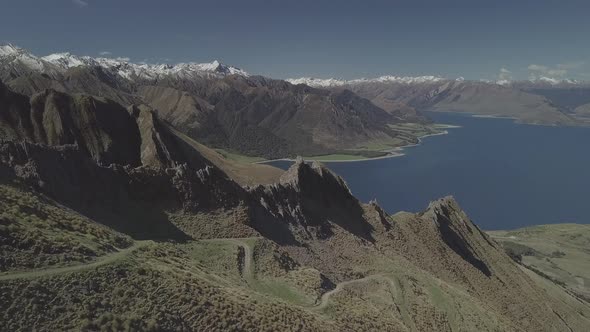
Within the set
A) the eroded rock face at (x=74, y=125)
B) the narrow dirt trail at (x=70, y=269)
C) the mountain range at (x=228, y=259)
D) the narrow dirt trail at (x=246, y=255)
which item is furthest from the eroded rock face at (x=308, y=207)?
the eroded rock face at (x=74, y=125)

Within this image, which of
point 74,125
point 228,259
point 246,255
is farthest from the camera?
point 74,125

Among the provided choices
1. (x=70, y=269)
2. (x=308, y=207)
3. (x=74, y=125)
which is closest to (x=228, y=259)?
(x=70, y=269)

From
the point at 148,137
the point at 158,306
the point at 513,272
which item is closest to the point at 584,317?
the point at 513,272

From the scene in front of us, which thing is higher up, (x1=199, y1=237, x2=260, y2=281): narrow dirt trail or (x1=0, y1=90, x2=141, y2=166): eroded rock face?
(x1=0, y1=90, x2=141, y2=166): eroded rock face

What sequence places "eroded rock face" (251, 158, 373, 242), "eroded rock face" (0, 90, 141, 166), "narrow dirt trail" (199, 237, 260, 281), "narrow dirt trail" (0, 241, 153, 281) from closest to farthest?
"narrow dirt trail" (0, 241, 153, 281), "narrow dirt trail" (199, 237, 260, 281), "eroded rock face" (251, 158, 373, 242), "eroded rock face" (0, 90, 141, 166)

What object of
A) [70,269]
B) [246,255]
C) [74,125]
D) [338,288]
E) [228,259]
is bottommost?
[338,288]

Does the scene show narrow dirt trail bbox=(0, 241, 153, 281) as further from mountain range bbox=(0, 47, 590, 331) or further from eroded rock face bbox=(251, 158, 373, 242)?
eroded rock face bbox=(251, 158, 373, 242)

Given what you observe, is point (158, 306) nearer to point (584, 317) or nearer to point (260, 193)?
point (260, 193)

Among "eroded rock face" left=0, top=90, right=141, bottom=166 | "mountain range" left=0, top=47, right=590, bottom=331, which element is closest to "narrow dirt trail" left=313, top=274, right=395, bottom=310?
"mountain range" left=0, top=47, right=590, bottom=331

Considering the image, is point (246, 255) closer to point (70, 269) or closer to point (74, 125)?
point (70, 269)

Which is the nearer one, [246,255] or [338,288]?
[246,255]

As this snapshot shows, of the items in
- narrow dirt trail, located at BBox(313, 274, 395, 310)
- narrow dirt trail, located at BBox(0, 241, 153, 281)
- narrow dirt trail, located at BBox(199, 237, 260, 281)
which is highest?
narrow dirt trail, located at BBox(0, 241, 153, 281)

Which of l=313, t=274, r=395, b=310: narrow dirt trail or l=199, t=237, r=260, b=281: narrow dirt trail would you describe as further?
l=199, t=237, r=260, b=281: narrow dirt trail
